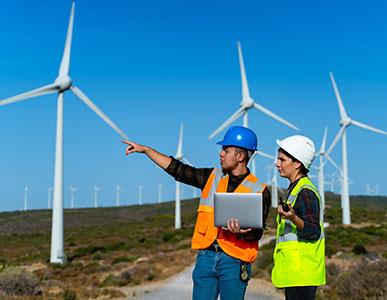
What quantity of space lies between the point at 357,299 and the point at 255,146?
30.5 ft

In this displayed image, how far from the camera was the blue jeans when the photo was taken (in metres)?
4.75

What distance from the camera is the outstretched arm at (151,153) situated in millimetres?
5137

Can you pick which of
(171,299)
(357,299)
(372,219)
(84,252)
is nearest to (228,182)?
(357,299)

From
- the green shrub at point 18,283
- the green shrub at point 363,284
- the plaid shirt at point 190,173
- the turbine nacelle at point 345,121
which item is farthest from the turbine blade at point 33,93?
the turbine nacelle at point 345,121

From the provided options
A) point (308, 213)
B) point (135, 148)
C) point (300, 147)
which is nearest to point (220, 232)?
point (308, 213)

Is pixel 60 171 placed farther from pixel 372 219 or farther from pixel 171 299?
pixel 372 219

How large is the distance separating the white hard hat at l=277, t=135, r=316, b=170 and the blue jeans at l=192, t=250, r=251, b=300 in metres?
1.00

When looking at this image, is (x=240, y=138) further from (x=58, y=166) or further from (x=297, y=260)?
(x=58, y=166)

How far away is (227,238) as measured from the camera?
4805 mm

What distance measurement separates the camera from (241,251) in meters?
4.81

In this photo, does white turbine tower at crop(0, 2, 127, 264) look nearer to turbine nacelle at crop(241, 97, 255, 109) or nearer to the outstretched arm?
turbine nacelle at crop(241, 97, 255, 109)

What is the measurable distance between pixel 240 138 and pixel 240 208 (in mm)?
793

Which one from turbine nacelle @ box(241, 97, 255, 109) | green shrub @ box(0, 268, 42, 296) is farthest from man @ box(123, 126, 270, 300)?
turbine nacelle @ box(241, 97, 255, 109)

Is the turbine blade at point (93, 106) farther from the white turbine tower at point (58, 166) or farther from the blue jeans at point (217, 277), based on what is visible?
the blue jeans at point (217, 277)
